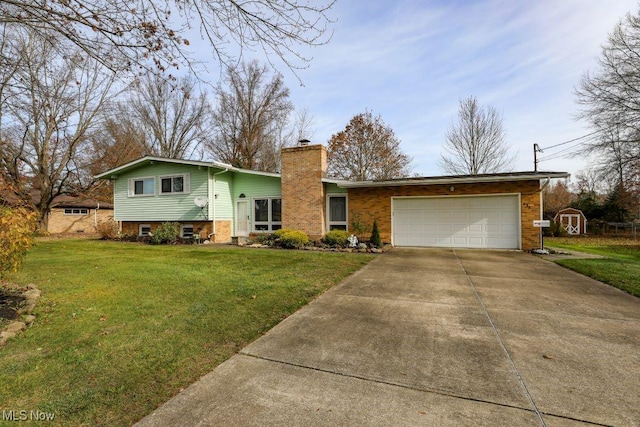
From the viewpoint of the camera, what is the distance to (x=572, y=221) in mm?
25250

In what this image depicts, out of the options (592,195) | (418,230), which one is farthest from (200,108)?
(592,195)

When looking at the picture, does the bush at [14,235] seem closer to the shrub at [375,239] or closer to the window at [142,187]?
the shrub at [375,239]

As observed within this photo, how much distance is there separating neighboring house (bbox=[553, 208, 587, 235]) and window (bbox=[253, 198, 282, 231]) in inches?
906

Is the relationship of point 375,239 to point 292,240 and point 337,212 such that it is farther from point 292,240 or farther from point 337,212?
point 292,240

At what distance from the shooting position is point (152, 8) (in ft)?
12.8

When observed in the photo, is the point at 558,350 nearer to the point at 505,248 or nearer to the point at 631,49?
the point at 505,248

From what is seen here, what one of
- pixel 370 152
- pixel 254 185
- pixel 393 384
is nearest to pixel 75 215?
pixel 254 185

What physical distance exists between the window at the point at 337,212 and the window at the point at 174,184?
7.31 meters

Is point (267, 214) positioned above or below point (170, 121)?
below

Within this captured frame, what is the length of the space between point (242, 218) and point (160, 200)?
4.39m

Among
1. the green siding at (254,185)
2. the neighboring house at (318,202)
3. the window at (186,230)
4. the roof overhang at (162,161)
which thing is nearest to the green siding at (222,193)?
the neighboring house at (318,202)

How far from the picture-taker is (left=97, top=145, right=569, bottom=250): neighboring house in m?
11.9

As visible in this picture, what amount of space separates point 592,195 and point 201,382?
36.7 meters

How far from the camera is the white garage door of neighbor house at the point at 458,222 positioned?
11859 millimetres
